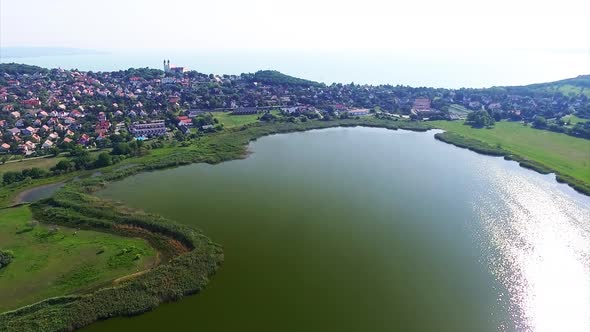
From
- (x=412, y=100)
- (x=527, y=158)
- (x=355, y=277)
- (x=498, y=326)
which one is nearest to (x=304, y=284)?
(x=355, y=277)

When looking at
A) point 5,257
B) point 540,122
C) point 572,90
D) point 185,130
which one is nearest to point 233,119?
point 185,130

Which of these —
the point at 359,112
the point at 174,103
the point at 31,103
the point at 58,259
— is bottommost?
the point at 58,259

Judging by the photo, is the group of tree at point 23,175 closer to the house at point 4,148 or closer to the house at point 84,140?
the house at point 4,148

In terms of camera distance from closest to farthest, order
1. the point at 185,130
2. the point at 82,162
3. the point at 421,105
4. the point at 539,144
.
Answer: the point at 82,162 → the point at 539,144 → the point at 185,130 → the point at 421,105

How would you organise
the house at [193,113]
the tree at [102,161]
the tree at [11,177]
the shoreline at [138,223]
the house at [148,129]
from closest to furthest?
the shoreline at [138,223], the tree at [11,177], the tree at [102,161], the house at [148,129], the house at [193,113]

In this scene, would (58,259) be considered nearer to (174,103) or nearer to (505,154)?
(174,103)

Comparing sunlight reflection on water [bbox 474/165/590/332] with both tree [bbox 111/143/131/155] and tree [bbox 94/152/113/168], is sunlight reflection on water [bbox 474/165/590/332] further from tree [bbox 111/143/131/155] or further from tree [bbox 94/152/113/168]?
tree [bbox 111/143/131/155]

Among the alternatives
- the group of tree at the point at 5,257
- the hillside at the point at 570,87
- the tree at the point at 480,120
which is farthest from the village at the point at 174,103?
the group of tree at the point at 5,257

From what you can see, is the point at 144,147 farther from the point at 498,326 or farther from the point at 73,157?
the point at 498,326
